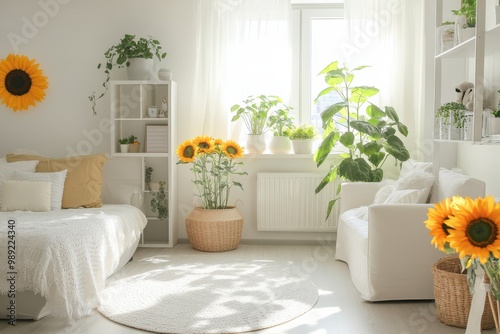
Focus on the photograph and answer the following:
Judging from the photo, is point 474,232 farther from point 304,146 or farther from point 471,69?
point 304,146

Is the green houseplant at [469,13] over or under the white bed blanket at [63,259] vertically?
over

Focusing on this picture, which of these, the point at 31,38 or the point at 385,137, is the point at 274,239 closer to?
the point at 385,137

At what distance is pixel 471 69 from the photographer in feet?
14.5

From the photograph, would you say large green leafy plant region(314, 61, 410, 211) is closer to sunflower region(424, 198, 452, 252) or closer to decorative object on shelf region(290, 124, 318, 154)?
decorative object on shelf region(290, 124, 318, 154)

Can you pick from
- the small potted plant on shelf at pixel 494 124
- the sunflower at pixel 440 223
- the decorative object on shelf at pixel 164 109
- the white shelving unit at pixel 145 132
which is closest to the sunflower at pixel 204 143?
the white shelving unit at pixel 145 132

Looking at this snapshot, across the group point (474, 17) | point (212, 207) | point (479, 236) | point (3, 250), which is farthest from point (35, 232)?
point (474, 17)

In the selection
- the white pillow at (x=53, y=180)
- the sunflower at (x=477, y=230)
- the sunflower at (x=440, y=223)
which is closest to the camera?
the sunflower at (x=477, y=230)

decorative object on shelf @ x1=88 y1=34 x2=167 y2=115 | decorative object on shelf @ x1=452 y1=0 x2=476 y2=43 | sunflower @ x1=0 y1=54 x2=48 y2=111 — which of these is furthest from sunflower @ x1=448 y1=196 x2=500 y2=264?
sunflower @ x1=0 y1=54 x2=48 y2=111

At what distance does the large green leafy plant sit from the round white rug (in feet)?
3.25

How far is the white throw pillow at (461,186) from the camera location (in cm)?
317

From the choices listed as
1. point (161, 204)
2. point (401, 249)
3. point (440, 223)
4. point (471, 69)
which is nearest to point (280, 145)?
point (161, 204)

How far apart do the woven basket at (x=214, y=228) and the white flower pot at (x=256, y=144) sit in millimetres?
577

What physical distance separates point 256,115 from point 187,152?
0.72 metres

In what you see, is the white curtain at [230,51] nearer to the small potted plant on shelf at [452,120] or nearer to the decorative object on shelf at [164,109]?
the decorative object on shelf at [164,109]
